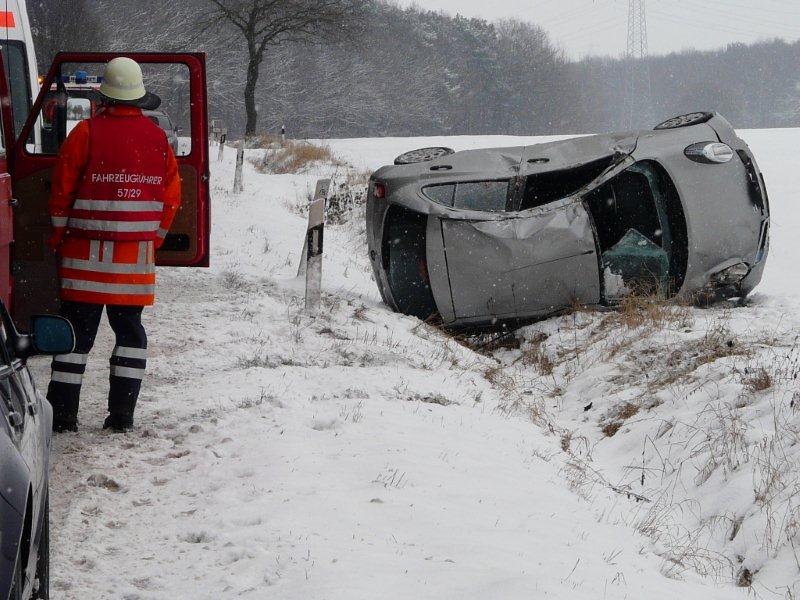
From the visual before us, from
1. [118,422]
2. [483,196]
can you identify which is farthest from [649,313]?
[118,422]

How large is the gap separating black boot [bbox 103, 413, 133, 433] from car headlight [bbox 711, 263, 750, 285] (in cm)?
518

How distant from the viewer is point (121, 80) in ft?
14.0

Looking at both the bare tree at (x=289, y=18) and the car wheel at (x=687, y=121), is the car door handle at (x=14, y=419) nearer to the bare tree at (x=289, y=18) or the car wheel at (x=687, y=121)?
the car wheel at (x=687, y=121)

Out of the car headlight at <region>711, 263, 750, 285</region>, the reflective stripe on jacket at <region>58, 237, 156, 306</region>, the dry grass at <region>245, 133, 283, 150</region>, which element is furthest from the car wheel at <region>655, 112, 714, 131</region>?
the dry grass at <region>245, 133, 283, 150</region>

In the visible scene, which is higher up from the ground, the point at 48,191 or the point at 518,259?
the point at 48,191

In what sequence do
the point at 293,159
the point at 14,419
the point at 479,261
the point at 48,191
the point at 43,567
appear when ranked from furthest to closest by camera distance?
the point at 293,159 < the point at 479,261 < the point at 48,191 < the point at 43,567 < the point at 14,419

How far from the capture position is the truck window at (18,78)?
8195 mm

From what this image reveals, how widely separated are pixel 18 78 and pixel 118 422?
5100 millimetres

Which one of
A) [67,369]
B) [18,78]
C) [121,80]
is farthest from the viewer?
[18,78]

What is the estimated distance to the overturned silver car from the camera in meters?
7.44

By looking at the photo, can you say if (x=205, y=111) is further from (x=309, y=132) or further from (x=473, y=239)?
(x=309, y=132)

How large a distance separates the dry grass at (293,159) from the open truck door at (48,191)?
51.7 feet

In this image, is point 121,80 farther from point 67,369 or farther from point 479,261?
point 479,261

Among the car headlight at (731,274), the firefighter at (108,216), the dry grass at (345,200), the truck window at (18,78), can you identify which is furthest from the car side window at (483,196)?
the dry grass at (345,200)
